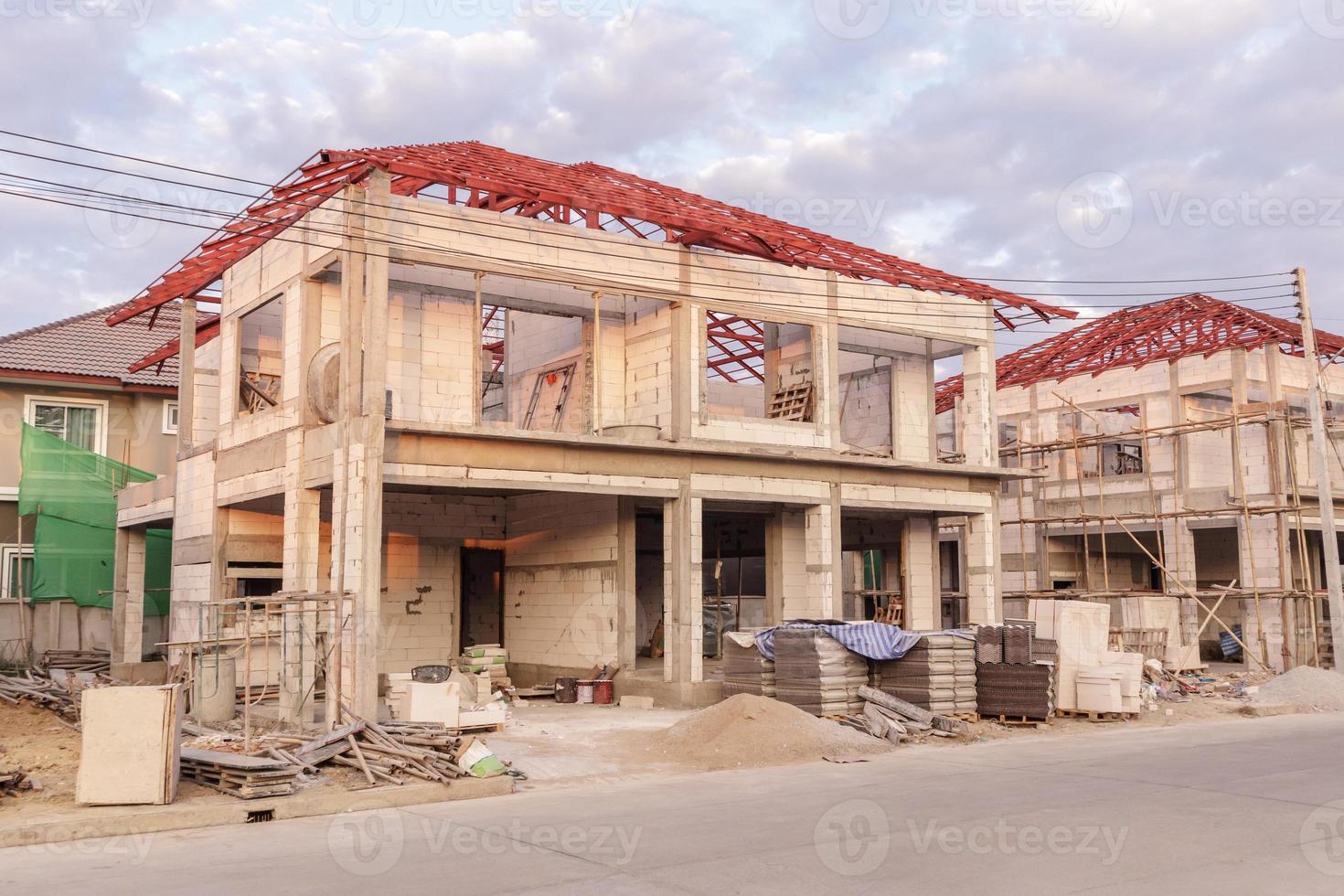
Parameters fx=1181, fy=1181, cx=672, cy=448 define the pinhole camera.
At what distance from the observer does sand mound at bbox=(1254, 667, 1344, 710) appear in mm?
22703

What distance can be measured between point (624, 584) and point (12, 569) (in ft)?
54.0

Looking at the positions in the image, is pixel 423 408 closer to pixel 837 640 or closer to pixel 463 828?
pixel 837 640

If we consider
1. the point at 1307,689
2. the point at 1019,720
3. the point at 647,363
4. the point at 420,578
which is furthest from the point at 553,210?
the point at 1307,689

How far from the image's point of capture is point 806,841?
988 centimetres

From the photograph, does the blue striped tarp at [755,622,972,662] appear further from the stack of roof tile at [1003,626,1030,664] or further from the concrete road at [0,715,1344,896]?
the concrete road at [0,715,1344,896]

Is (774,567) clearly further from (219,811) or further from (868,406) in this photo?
(219,811)

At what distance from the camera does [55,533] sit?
27.1 m

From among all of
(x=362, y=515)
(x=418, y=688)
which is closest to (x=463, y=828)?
(x=418, y=688)

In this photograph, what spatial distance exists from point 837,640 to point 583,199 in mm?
8508

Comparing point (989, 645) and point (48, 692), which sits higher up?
point (989, 645)

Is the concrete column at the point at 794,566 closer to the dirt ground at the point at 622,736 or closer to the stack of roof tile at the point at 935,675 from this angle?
the dirt ground at the point at 622,736

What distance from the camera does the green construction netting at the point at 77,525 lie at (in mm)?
26719

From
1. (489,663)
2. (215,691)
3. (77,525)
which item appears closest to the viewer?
(215,691)

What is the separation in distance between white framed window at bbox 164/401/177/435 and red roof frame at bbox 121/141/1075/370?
20.5 ft
